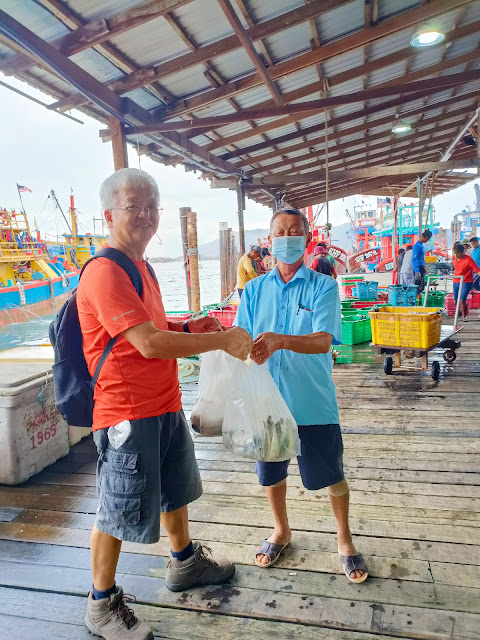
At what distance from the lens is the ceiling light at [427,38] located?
14.8 ft

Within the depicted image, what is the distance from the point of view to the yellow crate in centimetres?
493

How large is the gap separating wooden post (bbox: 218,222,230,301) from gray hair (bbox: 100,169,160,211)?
10004 millimetres

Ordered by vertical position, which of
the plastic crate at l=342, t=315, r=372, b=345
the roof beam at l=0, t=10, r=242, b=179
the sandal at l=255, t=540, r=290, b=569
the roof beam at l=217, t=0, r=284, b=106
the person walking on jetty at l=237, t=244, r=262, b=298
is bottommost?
the sandal at l=255, t=540, r=290, b=569

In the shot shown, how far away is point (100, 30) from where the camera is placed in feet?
10.5

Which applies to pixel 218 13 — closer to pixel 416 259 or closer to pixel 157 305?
pixel 157 305

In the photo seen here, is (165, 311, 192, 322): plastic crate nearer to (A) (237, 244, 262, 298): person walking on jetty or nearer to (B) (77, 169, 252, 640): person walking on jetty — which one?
(A) (237, 244, 262, 298): person walking on jetty

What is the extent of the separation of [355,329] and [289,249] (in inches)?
219

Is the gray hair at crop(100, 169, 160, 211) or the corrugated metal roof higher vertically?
the corrugated metal roof

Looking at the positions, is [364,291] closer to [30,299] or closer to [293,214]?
[293,214]

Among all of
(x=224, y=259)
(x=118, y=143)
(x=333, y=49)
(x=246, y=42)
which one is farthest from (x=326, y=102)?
(x=224, y=259)

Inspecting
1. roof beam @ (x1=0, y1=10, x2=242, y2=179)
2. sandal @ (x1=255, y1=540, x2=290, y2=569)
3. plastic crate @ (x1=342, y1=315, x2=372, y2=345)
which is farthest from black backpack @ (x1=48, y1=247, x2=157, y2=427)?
plastic crate @ (x1=342, y1=315, x2=372, y2=345)

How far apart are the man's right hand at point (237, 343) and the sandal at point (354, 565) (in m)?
1.12

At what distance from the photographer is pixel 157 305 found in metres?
1.74

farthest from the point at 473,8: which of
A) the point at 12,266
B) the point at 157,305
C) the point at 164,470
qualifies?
the point at 12,266
